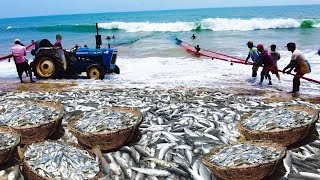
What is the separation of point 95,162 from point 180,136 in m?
1.88

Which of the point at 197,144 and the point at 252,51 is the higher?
the point at 252,51

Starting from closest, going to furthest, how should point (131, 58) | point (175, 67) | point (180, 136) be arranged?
point (180, 136)
point (175, 67)
point (131, 58)

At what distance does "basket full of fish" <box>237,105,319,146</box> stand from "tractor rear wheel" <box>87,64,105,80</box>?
7.52m

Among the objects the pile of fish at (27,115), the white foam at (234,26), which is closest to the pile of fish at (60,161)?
the pile of fish at (27,115)

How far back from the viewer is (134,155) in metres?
5.48

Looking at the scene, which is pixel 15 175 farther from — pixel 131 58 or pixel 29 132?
pixel 131 58

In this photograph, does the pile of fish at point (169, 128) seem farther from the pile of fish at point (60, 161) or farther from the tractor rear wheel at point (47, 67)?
the tractor rear wheel at point (47, 67)

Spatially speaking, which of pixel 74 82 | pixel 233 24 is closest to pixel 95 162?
pixel 74 82

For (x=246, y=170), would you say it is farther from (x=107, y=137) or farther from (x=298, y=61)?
(x=298, y=61)

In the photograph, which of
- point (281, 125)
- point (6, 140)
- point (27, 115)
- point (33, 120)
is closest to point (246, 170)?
point (281, 125)

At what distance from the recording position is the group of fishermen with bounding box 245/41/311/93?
9.88 meters

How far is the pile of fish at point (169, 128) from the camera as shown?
5121 millimetres

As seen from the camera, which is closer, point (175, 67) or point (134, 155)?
point (134, 155)

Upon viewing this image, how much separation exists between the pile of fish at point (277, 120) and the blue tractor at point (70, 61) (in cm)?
770
